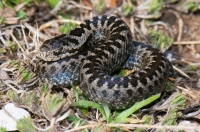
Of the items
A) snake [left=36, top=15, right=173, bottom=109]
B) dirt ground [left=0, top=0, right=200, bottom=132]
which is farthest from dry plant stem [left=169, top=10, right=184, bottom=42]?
snake [left=36, top=15, right=173, bottom=109]

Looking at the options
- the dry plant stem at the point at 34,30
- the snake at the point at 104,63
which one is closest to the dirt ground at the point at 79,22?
the dry plant stem at the point at 34,30

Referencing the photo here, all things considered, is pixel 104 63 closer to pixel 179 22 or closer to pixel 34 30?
pixel 34 30

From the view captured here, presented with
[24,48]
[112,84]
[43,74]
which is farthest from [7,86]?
[112,84]

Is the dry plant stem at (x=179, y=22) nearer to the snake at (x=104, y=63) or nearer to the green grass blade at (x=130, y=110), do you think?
the snake at (x=104, y=63)

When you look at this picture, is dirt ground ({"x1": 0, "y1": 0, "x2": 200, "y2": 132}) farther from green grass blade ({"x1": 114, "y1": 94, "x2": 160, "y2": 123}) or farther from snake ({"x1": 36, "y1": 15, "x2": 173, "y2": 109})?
snake ({"x1": 36, "y1": 15, "x2": 173, "y2": 109})

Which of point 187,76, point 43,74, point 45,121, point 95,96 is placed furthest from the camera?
point 187,76

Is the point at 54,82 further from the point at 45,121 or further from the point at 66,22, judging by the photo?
the point at 66,22
